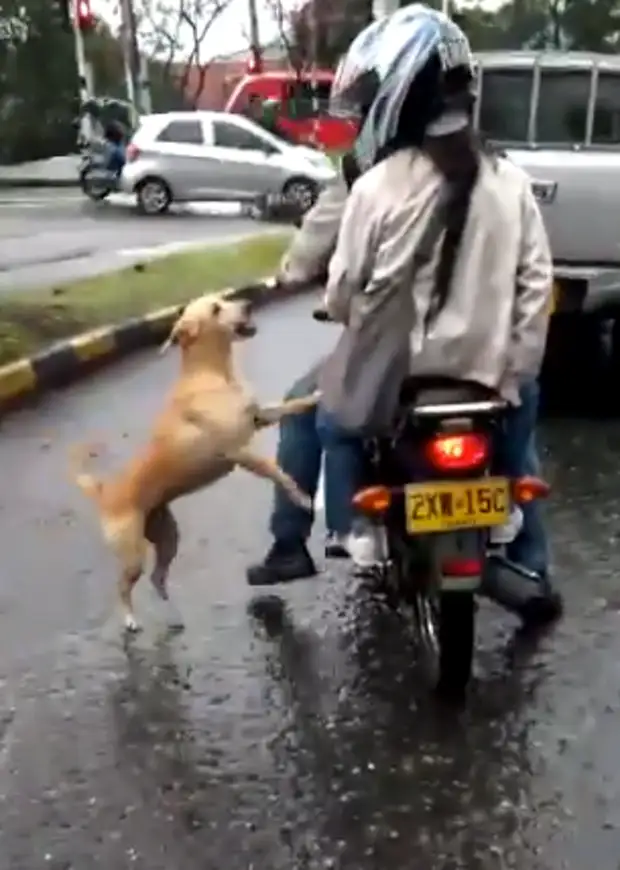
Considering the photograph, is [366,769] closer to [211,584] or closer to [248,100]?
[211,584]

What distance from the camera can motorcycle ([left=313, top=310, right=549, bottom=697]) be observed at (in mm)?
4984

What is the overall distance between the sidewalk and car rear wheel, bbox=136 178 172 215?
873cm

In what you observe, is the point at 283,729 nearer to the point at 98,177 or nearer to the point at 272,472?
the point at 272,472

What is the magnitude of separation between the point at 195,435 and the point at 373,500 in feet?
2.50

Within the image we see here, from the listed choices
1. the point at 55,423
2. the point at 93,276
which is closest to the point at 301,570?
the point at 55,423

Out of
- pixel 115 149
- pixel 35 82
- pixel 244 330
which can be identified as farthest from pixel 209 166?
pixel 244 330

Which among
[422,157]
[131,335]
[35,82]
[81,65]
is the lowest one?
[35,82]

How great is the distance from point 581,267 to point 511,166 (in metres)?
5.10

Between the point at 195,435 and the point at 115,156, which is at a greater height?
the point at 195,435

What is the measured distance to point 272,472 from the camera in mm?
5812

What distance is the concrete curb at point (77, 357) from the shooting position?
35.6 ft

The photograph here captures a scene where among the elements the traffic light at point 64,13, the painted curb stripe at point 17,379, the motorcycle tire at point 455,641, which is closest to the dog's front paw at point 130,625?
the motorcycle tire at point 455,641

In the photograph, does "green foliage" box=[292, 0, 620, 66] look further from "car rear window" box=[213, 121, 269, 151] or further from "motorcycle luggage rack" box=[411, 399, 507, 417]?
"motorcycle luggage rack" box=[411, 399, 507, 417]

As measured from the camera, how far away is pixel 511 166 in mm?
5258
